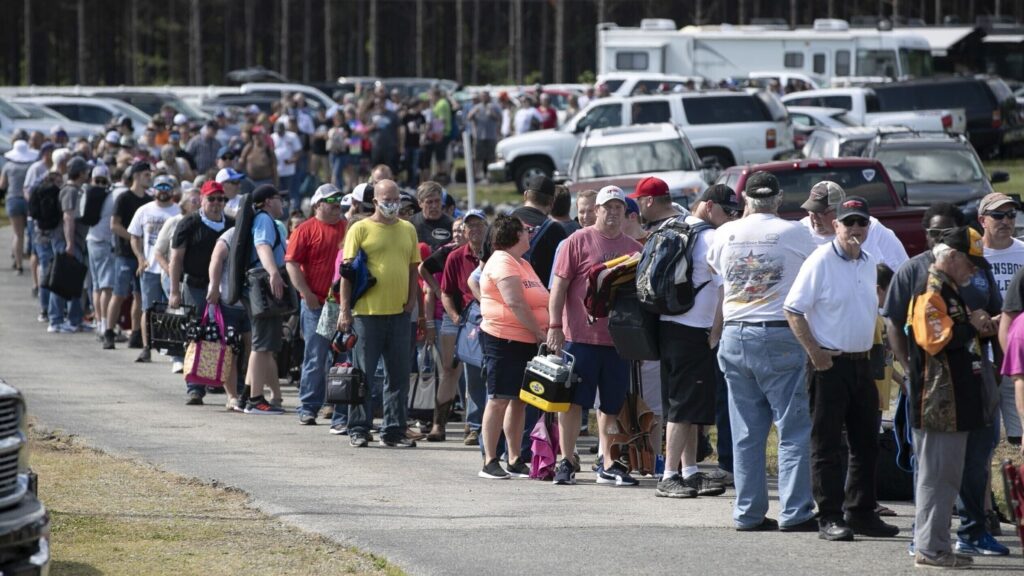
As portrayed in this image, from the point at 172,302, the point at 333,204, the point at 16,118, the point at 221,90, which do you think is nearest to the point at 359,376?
the point at 333,204

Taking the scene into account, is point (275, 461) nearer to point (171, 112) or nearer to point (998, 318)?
point (998, 318)

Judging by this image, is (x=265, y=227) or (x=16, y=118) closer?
(x=265, y=227)

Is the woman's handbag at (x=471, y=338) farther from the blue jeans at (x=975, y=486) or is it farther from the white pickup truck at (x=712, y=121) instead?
the white pickup truck at (x=712, y=121)

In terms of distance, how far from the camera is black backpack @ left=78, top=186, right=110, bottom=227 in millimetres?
16953

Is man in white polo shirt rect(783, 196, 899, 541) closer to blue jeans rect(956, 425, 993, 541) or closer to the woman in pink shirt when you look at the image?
blue jeans rect(956, 425, 993, 541)

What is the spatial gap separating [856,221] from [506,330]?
2983 mm

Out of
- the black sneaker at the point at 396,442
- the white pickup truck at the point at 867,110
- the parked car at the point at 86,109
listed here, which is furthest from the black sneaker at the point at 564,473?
the parked car at the point at 86,109

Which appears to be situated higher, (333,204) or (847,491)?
(333,204)

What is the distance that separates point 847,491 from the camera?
8367 millimetres

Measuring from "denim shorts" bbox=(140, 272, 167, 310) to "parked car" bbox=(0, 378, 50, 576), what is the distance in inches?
347

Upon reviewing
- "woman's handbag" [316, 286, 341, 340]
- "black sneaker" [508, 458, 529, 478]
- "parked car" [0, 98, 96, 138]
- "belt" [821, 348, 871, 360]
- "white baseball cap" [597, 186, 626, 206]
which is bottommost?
"black sneaker" [508, 458, 529, 478]

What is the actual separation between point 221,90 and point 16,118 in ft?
54.9

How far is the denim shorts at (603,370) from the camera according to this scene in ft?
32.9

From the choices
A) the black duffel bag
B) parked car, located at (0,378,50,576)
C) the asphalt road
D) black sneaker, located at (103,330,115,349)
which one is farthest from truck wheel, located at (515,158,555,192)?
parked car, located at (0,378,50,576)
